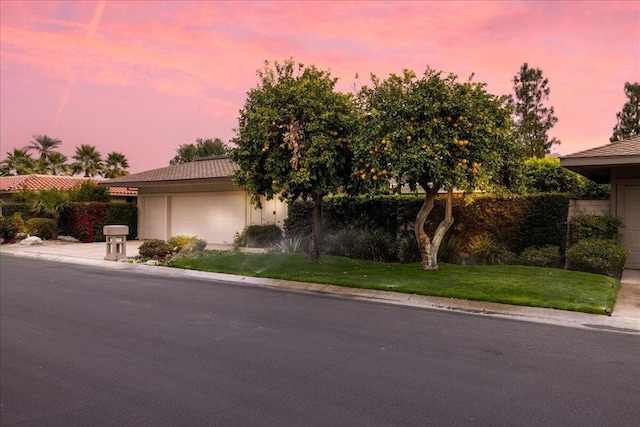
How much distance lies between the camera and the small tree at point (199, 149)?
55.0m

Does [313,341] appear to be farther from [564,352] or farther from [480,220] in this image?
[480,220]

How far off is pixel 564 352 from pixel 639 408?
183 centimetres

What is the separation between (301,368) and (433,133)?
24.3 ft

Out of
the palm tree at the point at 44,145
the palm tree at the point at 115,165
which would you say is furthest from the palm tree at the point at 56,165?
the palm tree at the point at 115,165

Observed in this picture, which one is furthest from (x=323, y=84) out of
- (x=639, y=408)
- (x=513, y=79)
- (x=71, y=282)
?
(x=513, y=79)

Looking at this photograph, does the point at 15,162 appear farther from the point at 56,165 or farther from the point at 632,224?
the point at 632,224

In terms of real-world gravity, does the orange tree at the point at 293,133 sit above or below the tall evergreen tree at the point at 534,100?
below

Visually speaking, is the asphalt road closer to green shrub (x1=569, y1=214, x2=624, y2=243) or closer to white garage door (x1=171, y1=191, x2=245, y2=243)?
green shrub (x1=569, y1=214, x2=624, y2=243)

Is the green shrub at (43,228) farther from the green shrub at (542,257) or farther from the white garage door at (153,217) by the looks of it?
the green shrub at (542,257)

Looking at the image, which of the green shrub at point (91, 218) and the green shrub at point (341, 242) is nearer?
the green shrub at point (341, 242)

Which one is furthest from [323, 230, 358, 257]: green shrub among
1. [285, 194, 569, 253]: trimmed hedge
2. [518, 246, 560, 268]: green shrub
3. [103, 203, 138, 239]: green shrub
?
[103, 203, 138, 239]: green shrub

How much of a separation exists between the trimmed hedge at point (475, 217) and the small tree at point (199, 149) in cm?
3898

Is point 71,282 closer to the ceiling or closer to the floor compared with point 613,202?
closer to the floor

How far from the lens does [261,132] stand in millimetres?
12859
